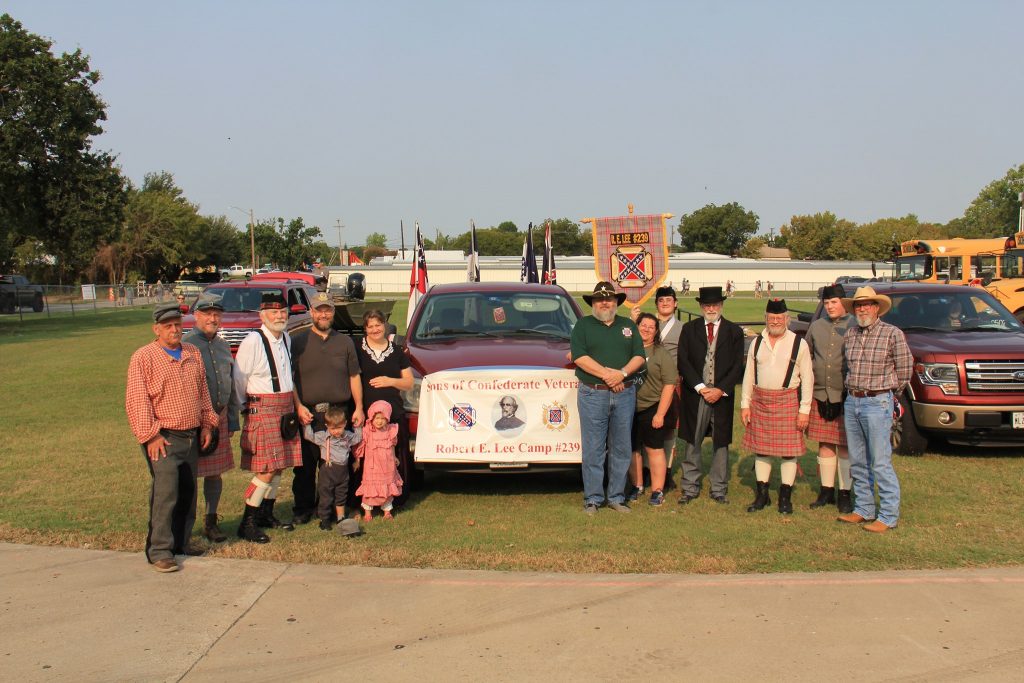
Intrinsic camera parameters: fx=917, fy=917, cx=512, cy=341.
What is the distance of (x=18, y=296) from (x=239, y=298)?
29.4 meters

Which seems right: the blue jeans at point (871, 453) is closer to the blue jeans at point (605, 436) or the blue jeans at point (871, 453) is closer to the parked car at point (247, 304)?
the blue jeans at point (605, 436)

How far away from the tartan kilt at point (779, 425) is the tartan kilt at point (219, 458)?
4.08 metres

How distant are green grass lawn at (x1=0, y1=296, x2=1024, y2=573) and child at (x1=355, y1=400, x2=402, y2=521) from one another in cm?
26

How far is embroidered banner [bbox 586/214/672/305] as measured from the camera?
12.5m

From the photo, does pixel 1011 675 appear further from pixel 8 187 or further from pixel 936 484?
pixel 8 187

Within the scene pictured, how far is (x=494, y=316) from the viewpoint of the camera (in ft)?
29.8

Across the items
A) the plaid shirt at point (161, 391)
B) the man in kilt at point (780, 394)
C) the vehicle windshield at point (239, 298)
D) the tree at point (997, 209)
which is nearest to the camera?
the plaid shirt at point (161, 391)

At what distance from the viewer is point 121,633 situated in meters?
4.89

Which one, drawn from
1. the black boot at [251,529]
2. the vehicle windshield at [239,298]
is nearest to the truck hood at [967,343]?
the black boot at [251,529]

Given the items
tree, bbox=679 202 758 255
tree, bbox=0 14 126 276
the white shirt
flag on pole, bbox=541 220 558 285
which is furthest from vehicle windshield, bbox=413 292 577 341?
tree, bbox=679 202 758 255

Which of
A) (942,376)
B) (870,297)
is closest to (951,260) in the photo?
(942,376)

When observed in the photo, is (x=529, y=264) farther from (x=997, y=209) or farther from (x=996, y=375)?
(x=997, y=209)

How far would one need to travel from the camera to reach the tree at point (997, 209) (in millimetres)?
99750

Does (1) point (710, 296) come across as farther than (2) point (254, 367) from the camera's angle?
Yes
